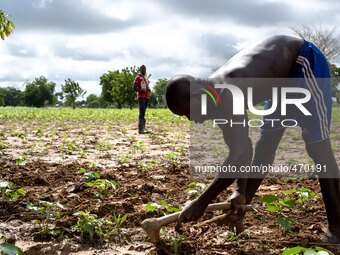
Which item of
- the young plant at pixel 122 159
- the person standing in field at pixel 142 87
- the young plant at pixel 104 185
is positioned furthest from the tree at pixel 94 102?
the young plant at pixel 104 185

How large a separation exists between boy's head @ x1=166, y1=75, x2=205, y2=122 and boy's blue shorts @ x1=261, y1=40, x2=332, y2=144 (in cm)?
78

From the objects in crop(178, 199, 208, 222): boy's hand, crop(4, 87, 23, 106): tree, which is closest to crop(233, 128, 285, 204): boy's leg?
crop(178, 199, 208, 222): boy's hand

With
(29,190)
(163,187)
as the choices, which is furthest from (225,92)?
(29,190)

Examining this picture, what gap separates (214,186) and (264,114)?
832 millimetres

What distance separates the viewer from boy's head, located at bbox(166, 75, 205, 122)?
2740 mm

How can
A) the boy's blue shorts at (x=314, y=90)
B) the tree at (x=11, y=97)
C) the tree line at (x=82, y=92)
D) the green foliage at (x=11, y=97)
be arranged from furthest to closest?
the tree at (x=11, y=97) → the green foliage at (x=11, y=97) → the tree line at (x=82, y=92) → the boy's blue shorts at (x=314, y=90)

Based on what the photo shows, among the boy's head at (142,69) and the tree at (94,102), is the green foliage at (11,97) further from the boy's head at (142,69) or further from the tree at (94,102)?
the boy's head at (142,69)

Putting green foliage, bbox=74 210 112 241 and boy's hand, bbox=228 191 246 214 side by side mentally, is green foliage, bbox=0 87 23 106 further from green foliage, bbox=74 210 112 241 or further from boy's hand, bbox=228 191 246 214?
boy's hand, bbox=228 191 246 214

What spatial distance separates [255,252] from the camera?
312 centimetres

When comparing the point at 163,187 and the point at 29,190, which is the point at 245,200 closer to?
the point at 163,187

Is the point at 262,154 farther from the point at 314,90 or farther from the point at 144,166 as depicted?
the point at 144,166

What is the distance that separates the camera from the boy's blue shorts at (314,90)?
10.1 feet

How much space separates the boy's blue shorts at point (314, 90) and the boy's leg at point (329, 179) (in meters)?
0.06

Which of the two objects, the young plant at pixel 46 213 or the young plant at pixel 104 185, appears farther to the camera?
the young plant at pixel 104 185
